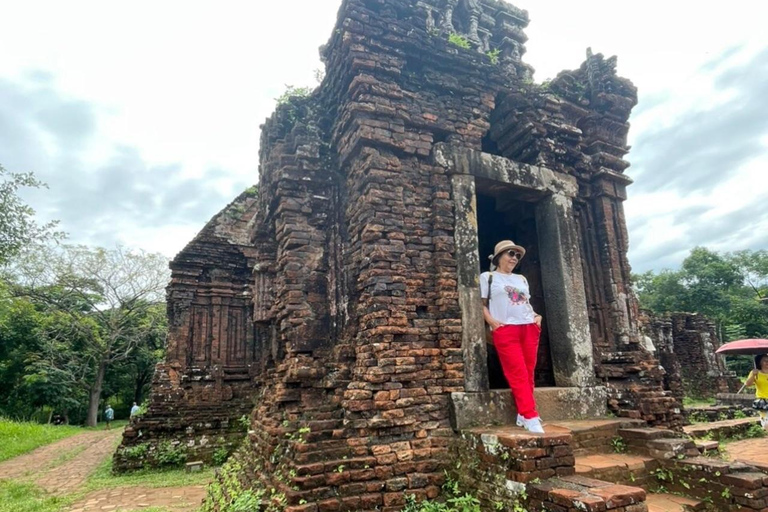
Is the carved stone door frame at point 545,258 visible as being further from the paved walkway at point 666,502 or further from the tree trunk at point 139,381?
the tree trunk at point 139,381

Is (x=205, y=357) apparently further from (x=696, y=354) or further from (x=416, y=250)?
(x=696, y=354)

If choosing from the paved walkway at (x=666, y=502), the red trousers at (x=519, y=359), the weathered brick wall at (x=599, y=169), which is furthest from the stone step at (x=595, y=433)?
the weathered brick wall at (x=599, y=169)

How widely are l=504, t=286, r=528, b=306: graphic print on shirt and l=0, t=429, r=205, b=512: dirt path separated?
5.32 metres

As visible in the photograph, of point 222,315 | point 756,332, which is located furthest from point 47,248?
point 756,332

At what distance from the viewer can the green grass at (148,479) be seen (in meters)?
8.84

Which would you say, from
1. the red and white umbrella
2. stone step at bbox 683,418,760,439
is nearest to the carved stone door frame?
stone step at bbox 683,418,760,439

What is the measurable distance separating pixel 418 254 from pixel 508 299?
1.08 meters

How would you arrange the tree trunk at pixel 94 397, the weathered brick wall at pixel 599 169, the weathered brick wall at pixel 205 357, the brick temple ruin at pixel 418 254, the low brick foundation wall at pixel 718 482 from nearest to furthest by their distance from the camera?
the low brick foundation wall at pixel 718 482
the brick temple ruin at pixel 418 254
the weathered brick wall at pixel 599 169
the weathered brick wall at pixel 205 357
the tree trunk at pixel 94 397

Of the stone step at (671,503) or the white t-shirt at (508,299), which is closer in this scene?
the stone step at (671,503)

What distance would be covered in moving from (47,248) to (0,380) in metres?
7.55

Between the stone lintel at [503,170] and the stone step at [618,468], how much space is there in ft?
10.6

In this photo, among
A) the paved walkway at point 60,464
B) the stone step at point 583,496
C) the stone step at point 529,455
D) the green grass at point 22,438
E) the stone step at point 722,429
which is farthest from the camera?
the green grass at point 22,438

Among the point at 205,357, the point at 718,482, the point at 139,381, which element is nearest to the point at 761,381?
the point at 718,482

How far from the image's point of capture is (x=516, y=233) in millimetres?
7387
